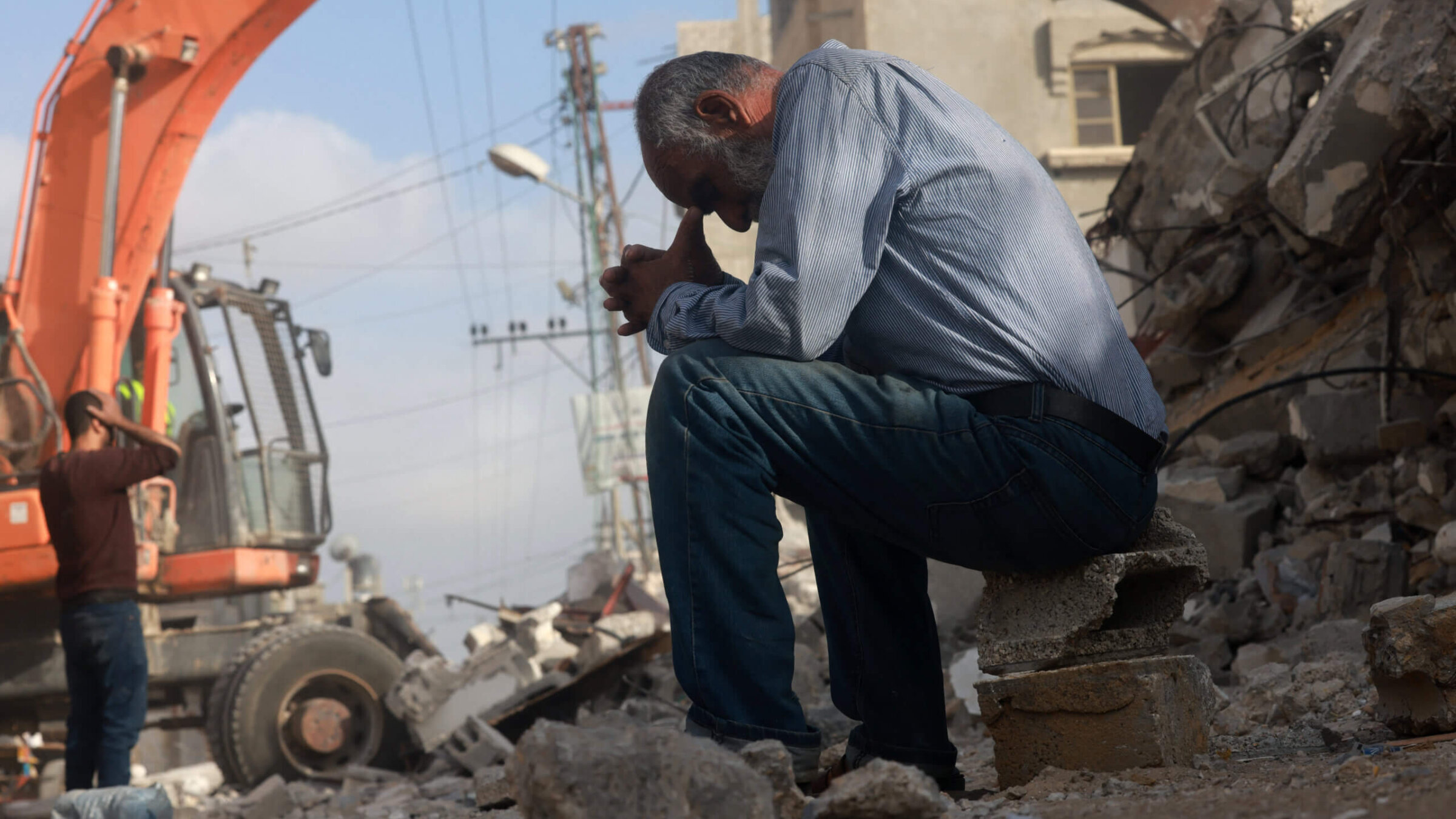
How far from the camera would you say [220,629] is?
7234 millimetres

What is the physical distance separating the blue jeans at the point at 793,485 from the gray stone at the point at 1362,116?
8.82 feet

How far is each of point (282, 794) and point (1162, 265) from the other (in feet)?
16.6

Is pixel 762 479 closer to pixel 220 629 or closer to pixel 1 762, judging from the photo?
pixel 220 629

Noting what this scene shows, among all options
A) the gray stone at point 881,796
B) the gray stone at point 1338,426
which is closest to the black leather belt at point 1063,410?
the gray stone at point 881,796

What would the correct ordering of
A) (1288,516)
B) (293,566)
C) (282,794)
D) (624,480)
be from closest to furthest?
(1288,516) → (282,794) → (293,566) → (624,480)

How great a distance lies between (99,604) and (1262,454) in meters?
4.68

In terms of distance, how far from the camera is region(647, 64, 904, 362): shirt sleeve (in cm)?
185

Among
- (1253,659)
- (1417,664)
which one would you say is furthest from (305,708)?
(1417,664)

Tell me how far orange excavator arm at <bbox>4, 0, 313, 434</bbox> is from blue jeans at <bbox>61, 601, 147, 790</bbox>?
7.62ft

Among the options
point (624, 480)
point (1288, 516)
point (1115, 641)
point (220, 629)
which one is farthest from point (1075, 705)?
point (624, 480)

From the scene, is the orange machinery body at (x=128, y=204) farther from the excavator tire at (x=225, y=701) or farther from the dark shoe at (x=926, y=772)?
the dark shoe at (x=926, y=772)

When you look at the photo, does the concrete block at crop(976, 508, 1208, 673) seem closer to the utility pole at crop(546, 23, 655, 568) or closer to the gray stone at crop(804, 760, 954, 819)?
the gray stone at crop(804, 760, 954, 819)

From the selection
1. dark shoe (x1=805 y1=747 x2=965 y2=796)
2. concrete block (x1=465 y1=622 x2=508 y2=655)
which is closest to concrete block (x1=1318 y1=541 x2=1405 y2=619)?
dark shoe (x1=805 y1=747 x2=965 y2=796)

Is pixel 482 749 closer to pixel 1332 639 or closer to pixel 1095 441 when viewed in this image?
pixel 1332 639
